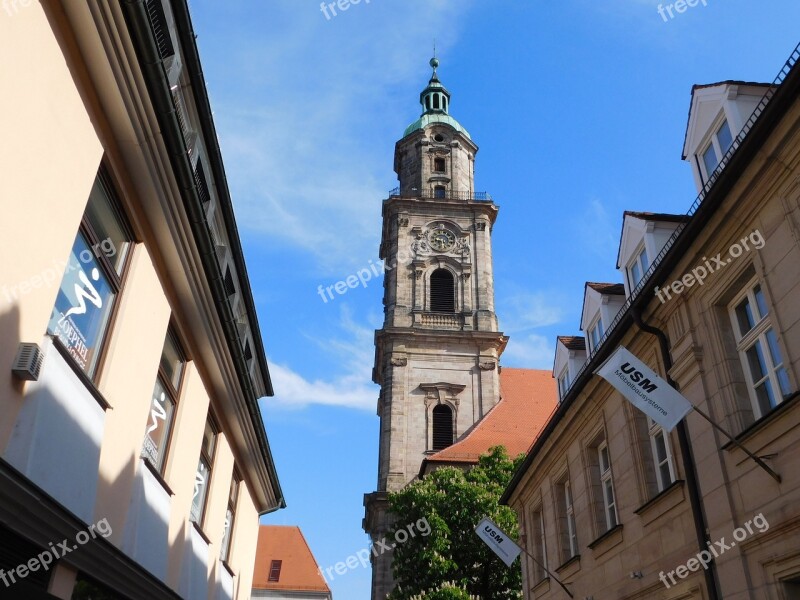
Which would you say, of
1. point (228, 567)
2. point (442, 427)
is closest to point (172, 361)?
point (228, 567)

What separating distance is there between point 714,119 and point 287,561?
4767cm

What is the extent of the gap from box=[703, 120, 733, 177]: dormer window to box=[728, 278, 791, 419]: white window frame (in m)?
2.64

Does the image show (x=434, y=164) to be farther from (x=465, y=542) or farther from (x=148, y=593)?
(x=148, y=593)

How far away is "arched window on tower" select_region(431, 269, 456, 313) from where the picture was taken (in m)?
48.0

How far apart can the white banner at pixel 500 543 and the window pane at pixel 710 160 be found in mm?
10291

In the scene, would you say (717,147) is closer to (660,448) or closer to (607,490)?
(660,448)

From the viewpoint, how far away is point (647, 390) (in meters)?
9.73

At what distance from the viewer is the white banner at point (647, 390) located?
31.1ft

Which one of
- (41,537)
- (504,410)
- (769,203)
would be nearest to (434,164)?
(504,410)

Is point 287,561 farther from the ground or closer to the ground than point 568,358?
farther from the ground

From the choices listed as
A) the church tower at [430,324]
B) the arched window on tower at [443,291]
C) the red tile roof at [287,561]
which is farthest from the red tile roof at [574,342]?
→ the red tile roof at [287,561]

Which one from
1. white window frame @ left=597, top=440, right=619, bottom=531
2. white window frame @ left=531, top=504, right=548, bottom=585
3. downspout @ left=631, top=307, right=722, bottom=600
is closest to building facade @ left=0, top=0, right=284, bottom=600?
downspout @ left=631, top=307, right=722, bottom=600

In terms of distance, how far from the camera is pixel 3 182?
5.44m

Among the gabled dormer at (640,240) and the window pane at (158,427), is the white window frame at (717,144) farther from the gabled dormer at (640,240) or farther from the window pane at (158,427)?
the window pane at (158,427)
